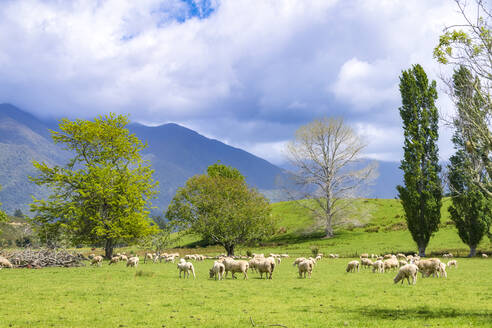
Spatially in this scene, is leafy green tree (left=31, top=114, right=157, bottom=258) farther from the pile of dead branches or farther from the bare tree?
the bare tree

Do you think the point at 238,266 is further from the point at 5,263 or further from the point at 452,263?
the point at 5,263

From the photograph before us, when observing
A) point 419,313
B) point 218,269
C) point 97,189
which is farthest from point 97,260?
point 419,313

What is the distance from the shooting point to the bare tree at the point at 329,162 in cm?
6212

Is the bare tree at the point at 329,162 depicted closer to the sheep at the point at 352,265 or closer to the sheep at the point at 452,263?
the sheep at the point at 452,263

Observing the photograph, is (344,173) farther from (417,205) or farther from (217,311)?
(217,311)

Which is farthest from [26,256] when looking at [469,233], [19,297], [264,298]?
[469,233]

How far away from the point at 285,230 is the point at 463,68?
6270 centimetres

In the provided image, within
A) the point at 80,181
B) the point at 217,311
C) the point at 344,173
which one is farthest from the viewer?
the point at 344,173

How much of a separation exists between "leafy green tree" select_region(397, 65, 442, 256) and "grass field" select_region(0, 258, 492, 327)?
980 inches

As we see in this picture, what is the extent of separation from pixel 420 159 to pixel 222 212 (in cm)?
2568

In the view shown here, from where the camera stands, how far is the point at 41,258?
33.6 m

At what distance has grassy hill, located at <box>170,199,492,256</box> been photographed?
166ft

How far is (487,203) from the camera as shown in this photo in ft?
142

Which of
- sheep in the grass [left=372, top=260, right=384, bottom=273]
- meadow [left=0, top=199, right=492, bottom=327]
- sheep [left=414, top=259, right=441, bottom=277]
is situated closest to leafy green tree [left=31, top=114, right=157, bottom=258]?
meadow [left=0, top=199, right=492, bottom=327]
